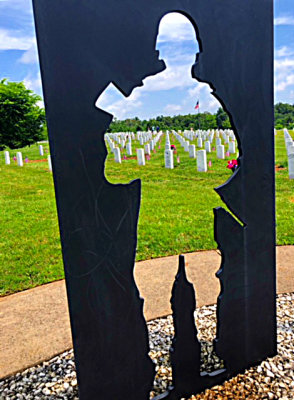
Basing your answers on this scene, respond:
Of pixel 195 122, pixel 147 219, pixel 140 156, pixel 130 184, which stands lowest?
pixel 147 219

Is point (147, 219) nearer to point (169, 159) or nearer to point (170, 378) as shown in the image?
point (170, 378)

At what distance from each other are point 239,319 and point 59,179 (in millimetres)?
1531

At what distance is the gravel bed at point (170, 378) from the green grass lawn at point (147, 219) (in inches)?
65.2

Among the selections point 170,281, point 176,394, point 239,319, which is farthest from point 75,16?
point 170,281

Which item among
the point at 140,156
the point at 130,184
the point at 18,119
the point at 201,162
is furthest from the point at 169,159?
the point at 18,119

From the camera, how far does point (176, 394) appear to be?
2.37 meters

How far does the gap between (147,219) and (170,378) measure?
4254 mm

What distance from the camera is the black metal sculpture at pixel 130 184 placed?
180 cm

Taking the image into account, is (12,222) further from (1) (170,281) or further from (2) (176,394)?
(2) (176,394)

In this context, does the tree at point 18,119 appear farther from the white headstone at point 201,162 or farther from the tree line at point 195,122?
the white headstone at point 201,162

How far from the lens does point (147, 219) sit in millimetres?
6746

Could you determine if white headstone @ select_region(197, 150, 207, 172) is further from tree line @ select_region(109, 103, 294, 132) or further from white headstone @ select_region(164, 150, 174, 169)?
tree line @ select_region(109, 103, 294, 132)

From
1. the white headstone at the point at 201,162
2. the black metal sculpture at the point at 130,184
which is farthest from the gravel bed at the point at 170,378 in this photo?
the white headstone at the point at 201,162

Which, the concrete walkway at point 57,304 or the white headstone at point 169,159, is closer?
the concrete walkway at point 57,304
